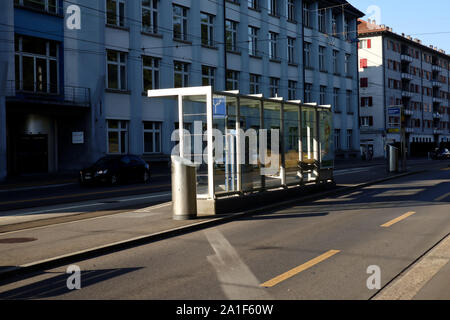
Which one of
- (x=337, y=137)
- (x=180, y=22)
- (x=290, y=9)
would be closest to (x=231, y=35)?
(x=180, y=22)

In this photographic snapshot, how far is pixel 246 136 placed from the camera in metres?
14.4

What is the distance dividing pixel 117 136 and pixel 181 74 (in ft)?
24.1

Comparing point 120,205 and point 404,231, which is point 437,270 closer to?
point 404,231

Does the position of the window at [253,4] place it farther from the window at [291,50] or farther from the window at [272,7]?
the window at [291,50]

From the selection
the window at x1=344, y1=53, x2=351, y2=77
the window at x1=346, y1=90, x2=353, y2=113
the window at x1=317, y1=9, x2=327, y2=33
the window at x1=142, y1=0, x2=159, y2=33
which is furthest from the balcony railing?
the window at x1=344, y1=53, x2=351, y2=77

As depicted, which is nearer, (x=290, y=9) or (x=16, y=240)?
(x=16, y=240)

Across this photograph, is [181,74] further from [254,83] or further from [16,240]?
[16,240]

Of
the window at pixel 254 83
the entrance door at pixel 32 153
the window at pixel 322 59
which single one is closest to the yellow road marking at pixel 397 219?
the entrance door at pixel 32 153

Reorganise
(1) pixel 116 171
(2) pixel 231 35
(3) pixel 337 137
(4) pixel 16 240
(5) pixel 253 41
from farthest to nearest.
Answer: (3) pixel 337 137 → (5) pixel 253 41 → (2) pixel 231 35 → (1) pixel 116 171 → (4) pixel 16 240

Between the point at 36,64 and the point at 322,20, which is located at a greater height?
the point at 322,20

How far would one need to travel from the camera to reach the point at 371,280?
21.9 ft

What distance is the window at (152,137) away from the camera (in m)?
38.3

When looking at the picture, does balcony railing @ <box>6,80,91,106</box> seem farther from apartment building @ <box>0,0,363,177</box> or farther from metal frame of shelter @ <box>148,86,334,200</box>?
metal frame of shelter @ <box>148,86,334,200</box>
